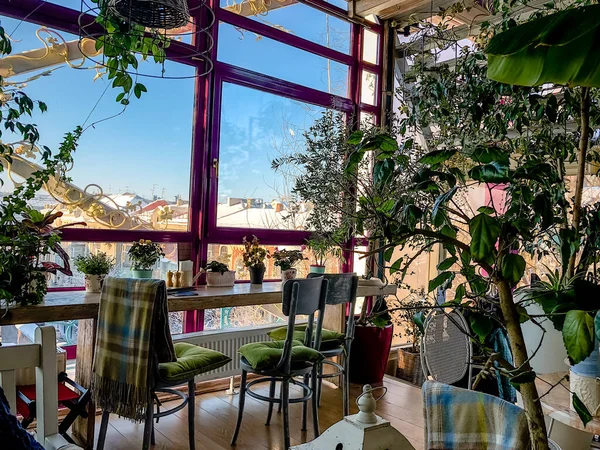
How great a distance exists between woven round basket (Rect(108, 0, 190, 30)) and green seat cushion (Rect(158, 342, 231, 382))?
1658 millimetres

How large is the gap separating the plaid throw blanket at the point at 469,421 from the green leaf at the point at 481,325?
0.17 metres

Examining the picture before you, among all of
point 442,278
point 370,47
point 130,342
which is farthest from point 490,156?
point 370,47

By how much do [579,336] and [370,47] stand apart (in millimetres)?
4818

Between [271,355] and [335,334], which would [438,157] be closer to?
[271,355]

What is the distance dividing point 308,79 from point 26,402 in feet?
11.5

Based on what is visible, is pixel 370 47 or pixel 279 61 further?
pixel 370 47

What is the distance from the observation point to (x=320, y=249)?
14.3 ft

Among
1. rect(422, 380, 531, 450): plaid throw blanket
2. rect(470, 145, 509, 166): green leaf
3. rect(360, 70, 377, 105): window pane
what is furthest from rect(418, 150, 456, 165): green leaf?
rect(360, 70, 377, 105): window pane

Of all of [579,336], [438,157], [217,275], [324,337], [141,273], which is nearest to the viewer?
[579,336]

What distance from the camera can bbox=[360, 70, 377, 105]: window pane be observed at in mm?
5203

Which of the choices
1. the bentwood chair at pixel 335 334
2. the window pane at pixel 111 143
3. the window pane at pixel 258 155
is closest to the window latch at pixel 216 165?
the window pane at pixel 258 155

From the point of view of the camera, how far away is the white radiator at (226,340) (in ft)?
12.1

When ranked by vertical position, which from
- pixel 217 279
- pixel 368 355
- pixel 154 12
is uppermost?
pixel 154 12

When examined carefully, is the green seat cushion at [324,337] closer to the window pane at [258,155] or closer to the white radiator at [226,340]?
the white radiator at [226,340]
